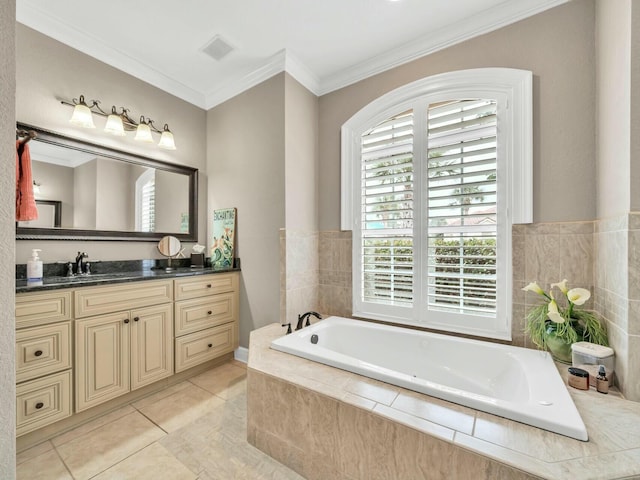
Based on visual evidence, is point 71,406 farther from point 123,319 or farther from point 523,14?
point 523,14

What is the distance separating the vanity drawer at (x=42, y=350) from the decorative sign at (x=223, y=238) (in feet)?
4.06

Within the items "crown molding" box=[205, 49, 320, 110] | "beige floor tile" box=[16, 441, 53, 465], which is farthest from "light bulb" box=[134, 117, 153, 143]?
"beige floor tile" box=[16, 441, 53, 465]

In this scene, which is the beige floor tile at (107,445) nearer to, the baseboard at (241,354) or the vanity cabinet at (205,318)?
the vanity cabinet at (205,318)

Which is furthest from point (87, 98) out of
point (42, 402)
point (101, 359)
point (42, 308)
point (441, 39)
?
point (441, 39)

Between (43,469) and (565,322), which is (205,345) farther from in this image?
(565,322)

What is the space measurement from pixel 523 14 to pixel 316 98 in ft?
5.33

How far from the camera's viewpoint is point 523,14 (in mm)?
1794

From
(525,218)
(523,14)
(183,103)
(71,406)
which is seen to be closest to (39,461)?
(71,406)

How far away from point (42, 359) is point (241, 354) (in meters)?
1.43

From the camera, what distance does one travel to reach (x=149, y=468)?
1436 mm

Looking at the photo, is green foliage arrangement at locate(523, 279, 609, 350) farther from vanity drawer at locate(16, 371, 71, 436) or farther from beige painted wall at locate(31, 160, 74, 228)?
beige painted wall at locate(31, 160, 74, 228)

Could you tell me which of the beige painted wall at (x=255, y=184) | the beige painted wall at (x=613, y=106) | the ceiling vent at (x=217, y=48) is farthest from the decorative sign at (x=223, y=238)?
the beige painted wall at (x=613, y=106)

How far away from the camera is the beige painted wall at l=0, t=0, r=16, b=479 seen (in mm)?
788

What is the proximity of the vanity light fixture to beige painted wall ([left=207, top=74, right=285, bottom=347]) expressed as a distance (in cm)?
50
